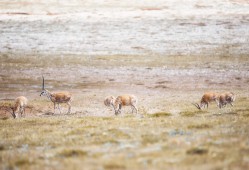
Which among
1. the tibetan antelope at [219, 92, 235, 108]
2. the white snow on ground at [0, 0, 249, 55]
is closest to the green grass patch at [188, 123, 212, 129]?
the tibetan antelope at [219, 92, 235, 108]

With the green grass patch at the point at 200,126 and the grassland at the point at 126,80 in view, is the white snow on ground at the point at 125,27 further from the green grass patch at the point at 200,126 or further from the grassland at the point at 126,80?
the green grass patch at the point at 200,126

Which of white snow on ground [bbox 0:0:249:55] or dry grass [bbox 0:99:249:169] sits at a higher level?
white snow on ground [bbox 0:0:249:55]

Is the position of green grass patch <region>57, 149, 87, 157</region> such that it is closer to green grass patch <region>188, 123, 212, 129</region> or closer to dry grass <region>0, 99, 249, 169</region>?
dry grass <region>0, 99, 249, 169</region>

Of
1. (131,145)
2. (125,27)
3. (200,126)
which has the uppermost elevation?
(125,27)

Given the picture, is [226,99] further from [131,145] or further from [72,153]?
[72,153]

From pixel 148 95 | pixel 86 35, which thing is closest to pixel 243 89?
pixel 148 95

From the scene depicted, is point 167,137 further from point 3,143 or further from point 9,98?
point 9,98

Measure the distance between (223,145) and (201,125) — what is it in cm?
505

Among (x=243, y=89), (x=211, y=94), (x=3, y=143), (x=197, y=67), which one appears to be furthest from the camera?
(x=197, y=67)

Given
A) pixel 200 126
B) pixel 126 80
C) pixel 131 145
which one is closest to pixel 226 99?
pixel 200 126

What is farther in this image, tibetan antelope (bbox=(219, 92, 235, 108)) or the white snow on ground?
the white snow on ground

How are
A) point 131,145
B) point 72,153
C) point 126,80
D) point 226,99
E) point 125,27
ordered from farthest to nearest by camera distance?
point 125,27 < point 126,80 < point 226,99 < point 131,145 < point 72,153

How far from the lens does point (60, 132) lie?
19906mm

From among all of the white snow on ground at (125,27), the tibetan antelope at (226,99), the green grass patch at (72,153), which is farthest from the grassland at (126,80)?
the tibetan antelope at (226,99)
